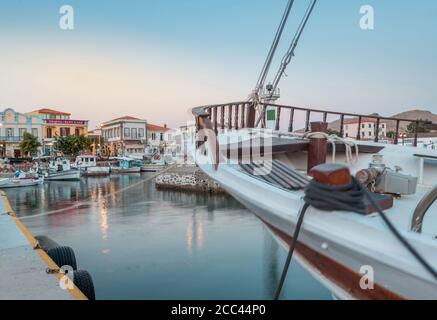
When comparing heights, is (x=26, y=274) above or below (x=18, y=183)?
above

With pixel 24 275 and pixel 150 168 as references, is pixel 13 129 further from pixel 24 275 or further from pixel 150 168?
pixel 24 275

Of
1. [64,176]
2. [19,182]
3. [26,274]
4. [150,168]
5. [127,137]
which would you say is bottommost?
[150,168]

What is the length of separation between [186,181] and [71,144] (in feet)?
98.3

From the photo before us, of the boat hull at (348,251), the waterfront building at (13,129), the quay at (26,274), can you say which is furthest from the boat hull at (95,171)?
the boat hull at (348,251)

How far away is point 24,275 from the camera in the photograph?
156 inches

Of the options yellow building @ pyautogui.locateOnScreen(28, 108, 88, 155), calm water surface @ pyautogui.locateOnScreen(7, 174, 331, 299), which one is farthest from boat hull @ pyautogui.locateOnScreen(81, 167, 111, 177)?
calm water surface @ pyautogui.locateOnScreen(7, 174, 331, 299)

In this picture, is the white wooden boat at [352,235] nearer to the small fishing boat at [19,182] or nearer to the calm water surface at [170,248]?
the calm water surface at [170,248]

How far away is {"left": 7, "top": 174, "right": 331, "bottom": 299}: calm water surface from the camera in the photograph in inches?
335

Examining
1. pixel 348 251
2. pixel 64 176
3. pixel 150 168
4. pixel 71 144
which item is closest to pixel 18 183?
pixel 64 176

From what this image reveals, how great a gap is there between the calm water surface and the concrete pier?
18.7 feet

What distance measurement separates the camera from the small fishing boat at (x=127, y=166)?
44594 mm
